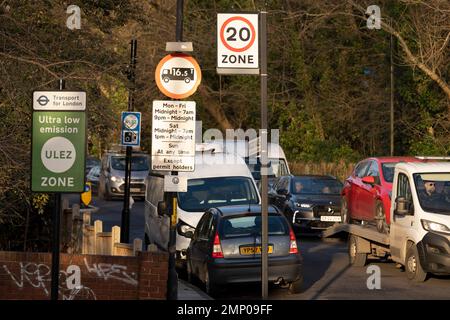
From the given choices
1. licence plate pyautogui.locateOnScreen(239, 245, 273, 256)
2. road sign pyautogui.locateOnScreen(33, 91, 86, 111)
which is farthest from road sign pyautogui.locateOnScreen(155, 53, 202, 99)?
road sign pyautogui.locateOnScreen(33, 91, 86, 111)

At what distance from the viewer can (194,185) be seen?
68.6 ft

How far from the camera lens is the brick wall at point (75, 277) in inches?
521

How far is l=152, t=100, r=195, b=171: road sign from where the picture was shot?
13.8m

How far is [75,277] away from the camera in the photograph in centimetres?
1348

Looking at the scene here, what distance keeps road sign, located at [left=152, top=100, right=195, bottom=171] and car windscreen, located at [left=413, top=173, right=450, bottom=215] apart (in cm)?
508

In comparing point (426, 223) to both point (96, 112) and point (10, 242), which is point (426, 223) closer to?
point (96, 112)

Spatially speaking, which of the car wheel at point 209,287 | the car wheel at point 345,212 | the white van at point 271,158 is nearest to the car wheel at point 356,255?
the car wheel at point 345,212

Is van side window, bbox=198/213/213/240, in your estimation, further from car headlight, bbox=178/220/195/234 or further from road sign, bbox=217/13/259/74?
road sign, bbox=217/13/259/74

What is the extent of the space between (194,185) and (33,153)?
459 inches

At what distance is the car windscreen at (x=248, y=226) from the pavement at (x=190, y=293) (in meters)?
0.97

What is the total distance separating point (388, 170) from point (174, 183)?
26.9 feet

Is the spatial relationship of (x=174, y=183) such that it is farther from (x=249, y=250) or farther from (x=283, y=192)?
(x=283, y=192)

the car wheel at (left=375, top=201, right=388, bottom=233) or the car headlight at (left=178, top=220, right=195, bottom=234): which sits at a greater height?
the car wheel at (left=375, top=201, right=388, bottom=233)

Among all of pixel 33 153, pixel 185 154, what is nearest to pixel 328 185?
pixel 185 154
